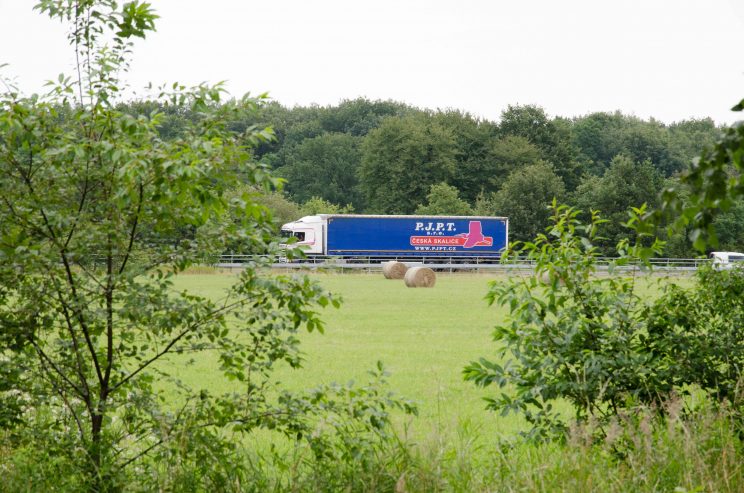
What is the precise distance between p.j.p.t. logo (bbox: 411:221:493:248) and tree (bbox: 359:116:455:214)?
21960 mm

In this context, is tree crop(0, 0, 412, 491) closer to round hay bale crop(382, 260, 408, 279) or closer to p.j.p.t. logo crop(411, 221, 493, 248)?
round hay bale crop(382, 260, 408, 279)

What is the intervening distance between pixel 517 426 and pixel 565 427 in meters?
3.44

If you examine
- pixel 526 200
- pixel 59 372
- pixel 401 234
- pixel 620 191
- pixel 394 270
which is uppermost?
pixel 620 191

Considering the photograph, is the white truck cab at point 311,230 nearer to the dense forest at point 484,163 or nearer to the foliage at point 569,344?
the dense forest at point 484,163

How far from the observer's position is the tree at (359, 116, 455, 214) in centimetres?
8106

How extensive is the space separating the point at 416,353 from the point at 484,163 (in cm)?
6866

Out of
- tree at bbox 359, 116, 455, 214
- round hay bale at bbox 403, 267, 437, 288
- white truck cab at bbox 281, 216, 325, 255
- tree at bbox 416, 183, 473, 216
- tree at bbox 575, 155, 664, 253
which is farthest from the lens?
tree at bbox 359, 116, 455, 214

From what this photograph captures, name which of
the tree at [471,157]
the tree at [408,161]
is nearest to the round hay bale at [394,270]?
the tree at [408,161]

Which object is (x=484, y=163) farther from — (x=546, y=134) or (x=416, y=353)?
(x=416, y=353)

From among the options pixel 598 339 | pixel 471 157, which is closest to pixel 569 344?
pixel 598 339

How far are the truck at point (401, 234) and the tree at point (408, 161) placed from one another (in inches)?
863

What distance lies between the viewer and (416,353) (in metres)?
16.5

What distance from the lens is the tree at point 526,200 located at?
231 feet

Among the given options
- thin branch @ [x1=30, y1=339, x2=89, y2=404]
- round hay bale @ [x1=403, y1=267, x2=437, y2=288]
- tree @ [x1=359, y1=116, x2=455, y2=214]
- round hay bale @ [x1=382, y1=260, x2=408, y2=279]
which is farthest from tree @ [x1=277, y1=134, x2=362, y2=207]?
thin branch @ [x1=30, y1=339, x2=89, y2=404]
